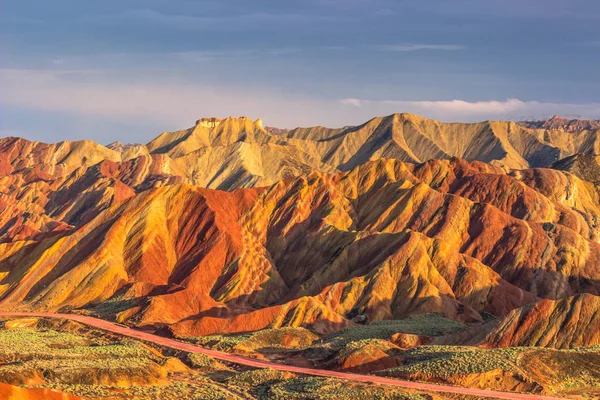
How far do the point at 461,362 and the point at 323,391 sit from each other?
51.9 ft

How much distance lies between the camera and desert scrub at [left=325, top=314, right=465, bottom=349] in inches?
4190

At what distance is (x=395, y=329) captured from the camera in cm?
11069

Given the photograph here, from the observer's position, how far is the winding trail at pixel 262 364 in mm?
76938

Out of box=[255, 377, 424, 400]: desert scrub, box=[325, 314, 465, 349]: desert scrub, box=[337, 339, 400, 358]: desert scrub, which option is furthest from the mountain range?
box=[255, 377, 424, 400]: desert scrub

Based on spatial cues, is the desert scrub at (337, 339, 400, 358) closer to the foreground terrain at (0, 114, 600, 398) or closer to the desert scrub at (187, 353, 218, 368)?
the foreground terrain at (0, 114, 600, 398)

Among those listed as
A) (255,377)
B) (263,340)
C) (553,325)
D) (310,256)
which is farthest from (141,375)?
(310,256)

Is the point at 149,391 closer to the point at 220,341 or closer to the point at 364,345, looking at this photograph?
the point at 364,345

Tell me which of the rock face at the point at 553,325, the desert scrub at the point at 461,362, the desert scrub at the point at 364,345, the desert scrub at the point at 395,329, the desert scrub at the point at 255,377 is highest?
the rock face at the point at 553,325

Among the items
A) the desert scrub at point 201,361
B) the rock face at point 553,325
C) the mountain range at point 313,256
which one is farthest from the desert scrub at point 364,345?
the desert scrub at point 201,361

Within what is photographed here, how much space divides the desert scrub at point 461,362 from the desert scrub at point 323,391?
8.02 metres

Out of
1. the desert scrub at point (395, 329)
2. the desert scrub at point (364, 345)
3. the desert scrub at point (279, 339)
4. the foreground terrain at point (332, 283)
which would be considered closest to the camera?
the foreground terrain at point (332, 283)

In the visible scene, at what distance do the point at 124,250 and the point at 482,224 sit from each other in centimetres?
6909

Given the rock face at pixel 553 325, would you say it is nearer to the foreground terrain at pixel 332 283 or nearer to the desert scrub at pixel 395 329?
the foreground terrain at pixel 332 283

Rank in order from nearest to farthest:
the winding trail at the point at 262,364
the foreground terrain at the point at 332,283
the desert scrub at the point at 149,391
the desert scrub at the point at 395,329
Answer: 1. the desert scrub at the point at 149,391
2. the winding trail at the point at 262,364
3. the foreground terrain at the point at 332,283
4. the desert scrub at the point at 395,329
